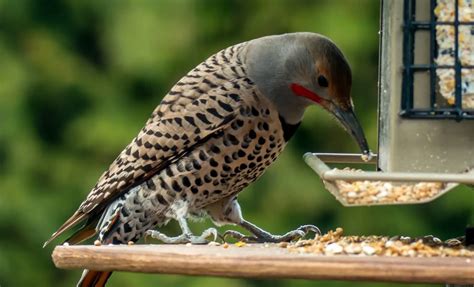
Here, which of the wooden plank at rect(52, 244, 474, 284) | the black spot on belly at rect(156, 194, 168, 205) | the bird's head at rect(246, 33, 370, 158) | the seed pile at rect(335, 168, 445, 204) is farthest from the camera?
the black spot on belly at rect(156, 194, 168, 205)

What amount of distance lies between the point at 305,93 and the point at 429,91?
2.20 ft

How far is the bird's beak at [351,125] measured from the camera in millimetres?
4406

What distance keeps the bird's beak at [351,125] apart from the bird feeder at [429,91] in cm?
17

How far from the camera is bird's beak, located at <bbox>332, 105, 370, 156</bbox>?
441 cm

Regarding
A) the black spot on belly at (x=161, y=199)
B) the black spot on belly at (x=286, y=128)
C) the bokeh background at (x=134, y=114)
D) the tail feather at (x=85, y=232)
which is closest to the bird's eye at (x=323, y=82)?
the black spot on belly at (x=286, y=128)

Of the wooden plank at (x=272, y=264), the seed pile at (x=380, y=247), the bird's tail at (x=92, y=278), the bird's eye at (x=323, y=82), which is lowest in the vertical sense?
the bird's tail at (x=92, y=278)

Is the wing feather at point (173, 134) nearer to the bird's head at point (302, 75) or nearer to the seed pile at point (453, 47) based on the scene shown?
the bird's head at point (302, 75)

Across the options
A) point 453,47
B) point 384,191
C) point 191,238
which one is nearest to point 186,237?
point 191,238

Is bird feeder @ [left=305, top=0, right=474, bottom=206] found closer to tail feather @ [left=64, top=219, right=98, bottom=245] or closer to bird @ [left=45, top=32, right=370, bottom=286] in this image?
bird @ [left=45, top=32, right=370, bottom=286]

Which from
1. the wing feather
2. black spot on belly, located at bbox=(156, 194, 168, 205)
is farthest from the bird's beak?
black spot on belly, located at bbox=(156, 194, 168, 205)

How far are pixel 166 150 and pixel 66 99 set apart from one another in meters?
3.17

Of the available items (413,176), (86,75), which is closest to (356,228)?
(86,75)

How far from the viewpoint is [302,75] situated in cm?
479

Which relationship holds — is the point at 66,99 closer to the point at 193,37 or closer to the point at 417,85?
the point at 193,37
